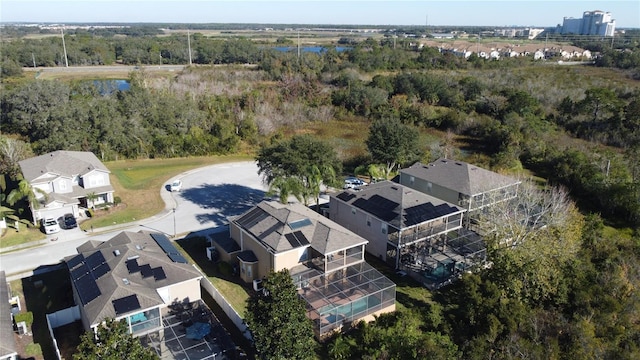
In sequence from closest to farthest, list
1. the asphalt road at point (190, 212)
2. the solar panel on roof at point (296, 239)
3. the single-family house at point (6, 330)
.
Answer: the single-family house at point (6, 330)
the solar panel on roof at point (296, 239)
the asphalt road at point (190, 212)

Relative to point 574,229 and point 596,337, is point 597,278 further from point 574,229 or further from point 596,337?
point 596,337

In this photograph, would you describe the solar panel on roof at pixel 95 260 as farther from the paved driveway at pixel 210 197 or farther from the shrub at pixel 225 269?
the paved driveway at pixel 210 197

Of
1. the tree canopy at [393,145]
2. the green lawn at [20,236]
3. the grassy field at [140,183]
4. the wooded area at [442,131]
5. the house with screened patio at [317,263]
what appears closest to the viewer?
the wooded area at [442,131]

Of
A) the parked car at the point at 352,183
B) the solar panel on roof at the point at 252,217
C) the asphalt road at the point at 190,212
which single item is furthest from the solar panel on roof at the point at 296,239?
the parked car at the point at 352,183

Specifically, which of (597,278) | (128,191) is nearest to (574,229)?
(597,278)

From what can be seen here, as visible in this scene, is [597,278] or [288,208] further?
[288,208]

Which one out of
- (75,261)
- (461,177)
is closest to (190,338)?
(75,261)

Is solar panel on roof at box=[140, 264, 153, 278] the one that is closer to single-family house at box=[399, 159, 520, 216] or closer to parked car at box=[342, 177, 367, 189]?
single-family house at box=[399, 159, 520, 216]
